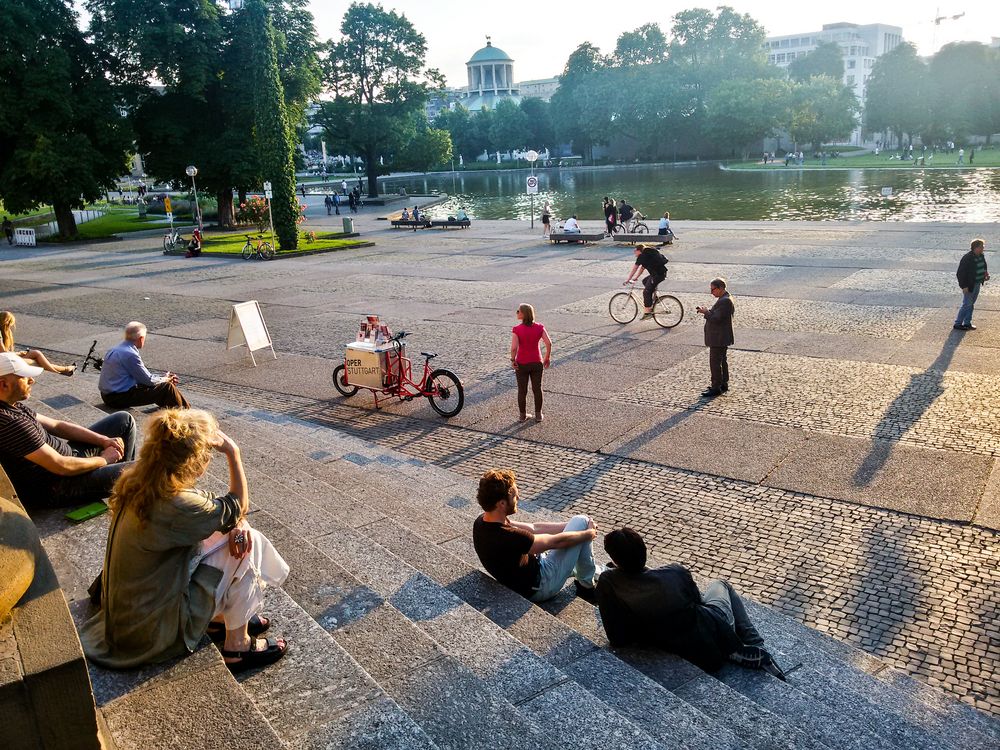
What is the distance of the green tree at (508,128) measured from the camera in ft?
393

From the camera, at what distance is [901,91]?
3652 inches

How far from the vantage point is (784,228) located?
3153 cm

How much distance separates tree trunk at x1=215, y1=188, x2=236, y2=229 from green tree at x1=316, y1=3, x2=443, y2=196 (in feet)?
59.9

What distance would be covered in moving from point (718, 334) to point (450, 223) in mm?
29756

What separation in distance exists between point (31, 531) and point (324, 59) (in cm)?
6360

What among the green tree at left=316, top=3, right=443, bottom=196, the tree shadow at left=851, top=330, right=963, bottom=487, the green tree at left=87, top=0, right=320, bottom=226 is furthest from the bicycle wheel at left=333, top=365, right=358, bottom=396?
the green tree at left=316, top=3, right=443, bottom=196

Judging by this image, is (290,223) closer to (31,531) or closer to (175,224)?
(175,224)

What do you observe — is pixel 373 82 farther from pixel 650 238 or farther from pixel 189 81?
pixel 650 238

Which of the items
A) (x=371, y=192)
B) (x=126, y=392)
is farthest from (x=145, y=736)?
(x=371, y=192)

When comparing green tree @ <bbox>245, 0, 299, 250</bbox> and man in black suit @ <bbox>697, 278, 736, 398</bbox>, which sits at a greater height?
green tree @ <bbox>245, 0, 299, 250</bbox>

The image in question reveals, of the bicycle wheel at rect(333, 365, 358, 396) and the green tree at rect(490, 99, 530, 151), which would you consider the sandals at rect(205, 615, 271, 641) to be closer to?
the bicycle wheel at rect(333, 365, 358, 396)

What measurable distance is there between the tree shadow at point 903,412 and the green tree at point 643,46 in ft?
328

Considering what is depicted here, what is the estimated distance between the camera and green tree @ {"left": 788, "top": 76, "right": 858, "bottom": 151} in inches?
3482

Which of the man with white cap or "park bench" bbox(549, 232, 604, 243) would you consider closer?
the man with white cap
